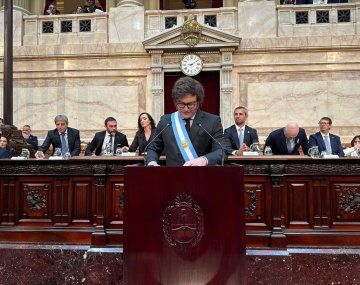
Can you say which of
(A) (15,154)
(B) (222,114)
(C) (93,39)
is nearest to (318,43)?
(B) (222,114)

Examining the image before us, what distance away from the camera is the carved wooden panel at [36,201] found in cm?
436

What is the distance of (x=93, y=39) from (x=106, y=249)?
8893 mm

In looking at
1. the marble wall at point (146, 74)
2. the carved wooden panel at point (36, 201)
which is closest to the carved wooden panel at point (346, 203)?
the carved wooden panel at point (36, 201)

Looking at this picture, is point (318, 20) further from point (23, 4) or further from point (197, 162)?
point (197, 162)

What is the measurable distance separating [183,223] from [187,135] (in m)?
0.81

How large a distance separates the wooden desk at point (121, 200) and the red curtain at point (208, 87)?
729cm

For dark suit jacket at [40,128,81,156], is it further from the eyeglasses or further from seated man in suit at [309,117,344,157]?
the eyeglasses

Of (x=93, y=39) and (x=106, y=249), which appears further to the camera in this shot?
(x=93, y=39)

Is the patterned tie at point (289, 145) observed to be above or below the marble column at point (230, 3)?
below

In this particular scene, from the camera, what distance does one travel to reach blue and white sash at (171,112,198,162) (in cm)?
288

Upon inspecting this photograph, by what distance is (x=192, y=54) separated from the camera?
36.9 ft

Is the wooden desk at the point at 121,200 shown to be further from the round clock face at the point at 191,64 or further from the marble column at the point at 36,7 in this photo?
the marble column at the point at 36,7

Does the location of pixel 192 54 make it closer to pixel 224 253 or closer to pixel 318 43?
pixel 318 43

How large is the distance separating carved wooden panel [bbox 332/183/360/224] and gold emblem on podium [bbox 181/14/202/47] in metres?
7.65
